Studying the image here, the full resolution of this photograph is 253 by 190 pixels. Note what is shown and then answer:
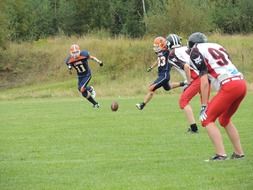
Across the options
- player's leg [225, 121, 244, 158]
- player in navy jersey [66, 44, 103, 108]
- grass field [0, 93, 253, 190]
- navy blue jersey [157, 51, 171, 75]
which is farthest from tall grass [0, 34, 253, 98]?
player's leg [225, 121, 244, 158]

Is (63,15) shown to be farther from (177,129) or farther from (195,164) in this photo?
(195,164)

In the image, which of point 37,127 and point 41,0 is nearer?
point 37,127

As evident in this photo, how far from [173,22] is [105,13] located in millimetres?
22190

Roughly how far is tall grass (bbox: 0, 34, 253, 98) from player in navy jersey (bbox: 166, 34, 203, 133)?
19.6 m

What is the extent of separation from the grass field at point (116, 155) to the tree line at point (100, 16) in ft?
103

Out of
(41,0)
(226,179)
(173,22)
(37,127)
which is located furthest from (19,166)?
(41,0)

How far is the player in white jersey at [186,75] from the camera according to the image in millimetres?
13906

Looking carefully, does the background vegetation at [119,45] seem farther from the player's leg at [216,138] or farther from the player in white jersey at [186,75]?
the player's leg at [216,138]

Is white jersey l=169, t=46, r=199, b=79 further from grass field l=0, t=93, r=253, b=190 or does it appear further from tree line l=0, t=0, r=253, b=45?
tree line l=0, t=0, r=253, b=45

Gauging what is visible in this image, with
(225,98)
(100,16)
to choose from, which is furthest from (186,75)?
(100,16)

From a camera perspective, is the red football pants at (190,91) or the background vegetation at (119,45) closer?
the red football pants at (190,91)

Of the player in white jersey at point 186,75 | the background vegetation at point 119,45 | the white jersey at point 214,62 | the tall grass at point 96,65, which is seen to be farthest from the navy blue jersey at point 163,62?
the background vegetation at point 119,45

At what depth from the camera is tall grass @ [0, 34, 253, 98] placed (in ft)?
124

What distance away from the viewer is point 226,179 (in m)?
8.47
